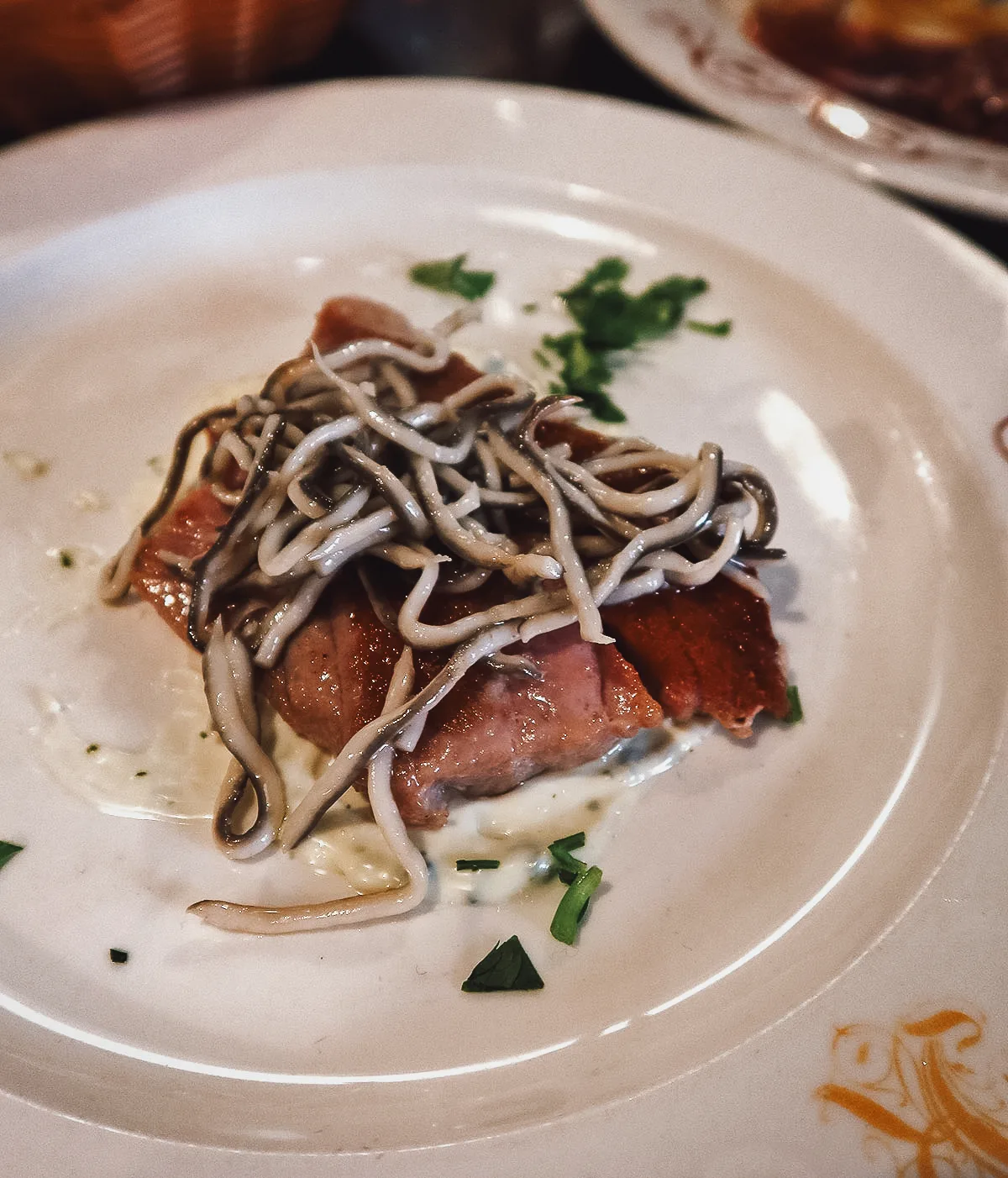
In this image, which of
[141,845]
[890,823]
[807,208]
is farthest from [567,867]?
[807,208]

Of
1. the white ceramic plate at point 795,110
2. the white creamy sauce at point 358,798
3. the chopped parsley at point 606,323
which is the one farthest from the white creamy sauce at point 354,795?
the white ceramic plate at point 795,110

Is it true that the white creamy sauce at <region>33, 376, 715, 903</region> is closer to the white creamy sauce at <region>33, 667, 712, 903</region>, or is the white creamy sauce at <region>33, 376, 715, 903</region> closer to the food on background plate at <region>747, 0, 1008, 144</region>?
the white creamy sauce at <region>33, 667, 712, 903</region>

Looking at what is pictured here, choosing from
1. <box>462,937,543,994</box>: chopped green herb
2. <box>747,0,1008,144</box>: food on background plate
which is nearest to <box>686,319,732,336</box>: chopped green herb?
<box>747,0,1008,144</box>: food on background plate

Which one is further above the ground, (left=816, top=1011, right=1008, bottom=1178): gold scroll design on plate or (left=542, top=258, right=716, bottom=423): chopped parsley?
(left=542, top=258, right=716, bottom=423): chopped parsley

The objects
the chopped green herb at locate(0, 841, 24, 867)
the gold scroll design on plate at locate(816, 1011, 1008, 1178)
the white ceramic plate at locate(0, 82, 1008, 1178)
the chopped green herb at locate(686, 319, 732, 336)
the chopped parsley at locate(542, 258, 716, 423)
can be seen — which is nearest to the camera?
the gold scroll design on plate at locate(816, 1011, 1008, 1178)

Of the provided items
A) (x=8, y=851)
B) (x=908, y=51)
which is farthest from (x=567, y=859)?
(x=908, y=51)

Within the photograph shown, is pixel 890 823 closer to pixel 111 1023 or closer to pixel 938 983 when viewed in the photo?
pixel 938 983

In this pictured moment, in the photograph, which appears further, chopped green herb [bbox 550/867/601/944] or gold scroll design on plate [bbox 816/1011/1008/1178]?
chopped green herb [bbox 550/867/601/944]
